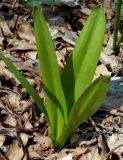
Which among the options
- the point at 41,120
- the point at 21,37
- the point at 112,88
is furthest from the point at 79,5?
the point at 41,120

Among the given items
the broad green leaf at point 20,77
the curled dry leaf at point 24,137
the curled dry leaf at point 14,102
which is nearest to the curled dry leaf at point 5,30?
the curled dry leaf at point 14,102

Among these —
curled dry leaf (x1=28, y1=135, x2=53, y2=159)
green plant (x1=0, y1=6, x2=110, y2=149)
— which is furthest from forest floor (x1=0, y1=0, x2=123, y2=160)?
green plant (x1=0, y1=6, x2=110, y2=149)

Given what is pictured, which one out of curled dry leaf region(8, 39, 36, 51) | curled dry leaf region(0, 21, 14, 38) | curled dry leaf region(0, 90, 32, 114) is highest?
curled dry leaf region(0, 21, 14, 38)

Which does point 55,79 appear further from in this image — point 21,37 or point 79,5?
point 79,5

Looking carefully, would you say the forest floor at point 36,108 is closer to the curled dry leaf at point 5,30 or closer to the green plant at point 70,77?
the curled dry leaf at point 5,30

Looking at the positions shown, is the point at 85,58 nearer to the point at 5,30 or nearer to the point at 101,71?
the point at 101,71

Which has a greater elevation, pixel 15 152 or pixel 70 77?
pixel 70 77

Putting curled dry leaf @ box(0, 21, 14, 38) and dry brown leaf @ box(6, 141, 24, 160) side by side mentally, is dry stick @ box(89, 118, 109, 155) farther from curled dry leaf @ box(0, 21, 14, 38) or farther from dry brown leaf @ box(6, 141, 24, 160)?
curled dry leaf @ box(0, 21, 14, 38)

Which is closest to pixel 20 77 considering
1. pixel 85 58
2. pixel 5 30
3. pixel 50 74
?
pixel 50 74
